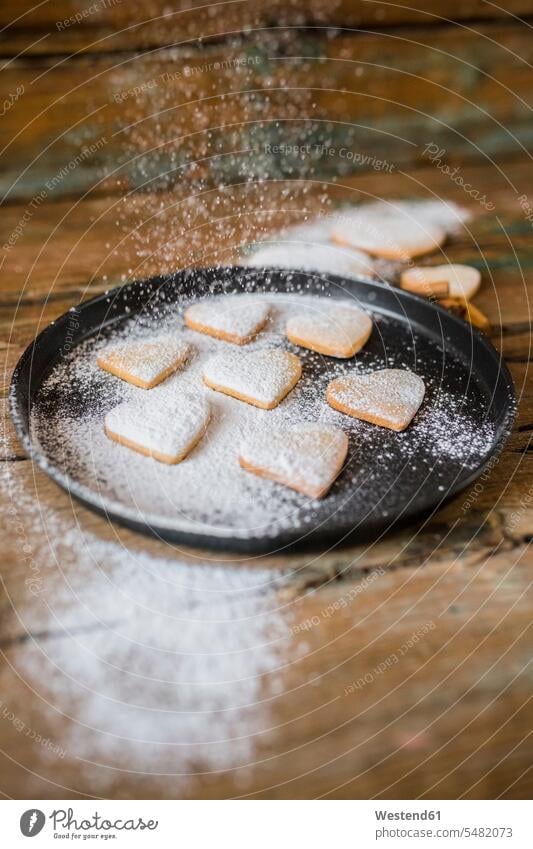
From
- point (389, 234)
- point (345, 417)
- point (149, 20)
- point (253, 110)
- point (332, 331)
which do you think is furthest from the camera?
point (253, 110)

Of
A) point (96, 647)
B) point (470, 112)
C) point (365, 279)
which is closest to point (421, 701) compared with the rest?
point (96, 647)

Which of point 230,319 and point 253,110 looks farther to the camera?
point 253,110

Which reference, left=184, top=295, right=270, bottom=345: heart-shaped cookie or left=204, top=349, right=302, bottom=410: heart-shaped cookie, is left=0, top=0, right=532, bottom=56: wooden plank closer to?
left=184, top=295, right=270, bottom=345: heart-shaped cookie

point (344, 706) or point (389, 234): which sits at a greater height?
point (389, 234)

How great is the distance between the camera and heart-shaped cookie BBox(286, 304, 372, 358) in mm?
946

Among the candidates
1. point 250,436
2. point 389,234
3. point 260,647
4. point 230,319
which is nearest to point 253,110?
point 389,234

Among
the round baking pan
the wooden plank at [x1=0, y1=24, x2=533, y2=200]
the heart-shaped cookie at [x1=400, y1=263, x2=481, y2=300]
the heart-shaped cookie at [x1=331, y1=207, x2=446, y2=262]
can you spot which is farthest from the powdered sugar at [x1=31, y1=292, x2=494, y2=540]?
the wooden plank at [x1=0, y1=24, x2=533, y2=200]

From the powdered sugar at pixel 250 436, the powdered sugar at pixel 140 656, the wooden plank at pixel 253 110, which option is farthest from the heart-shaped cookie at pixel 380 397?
the wooden plank at pixel 253 110

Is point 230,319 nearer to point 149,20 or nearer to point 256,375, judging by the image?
point 256,375

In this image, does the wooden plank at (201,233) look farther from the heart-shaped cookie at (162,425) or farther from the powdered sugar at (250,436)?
the heart-shaped cookie at (162,425)

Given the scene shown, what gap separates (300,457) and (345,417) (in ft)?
0.41

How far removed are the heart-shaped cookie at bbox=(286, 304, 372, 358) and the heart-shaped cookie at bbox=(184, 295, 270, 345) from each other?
0.04 metres

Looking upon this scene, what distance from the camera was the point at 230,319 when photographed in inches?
38.6

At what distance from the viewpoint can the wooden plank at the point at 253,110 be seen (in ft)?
4.89
